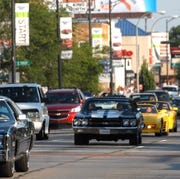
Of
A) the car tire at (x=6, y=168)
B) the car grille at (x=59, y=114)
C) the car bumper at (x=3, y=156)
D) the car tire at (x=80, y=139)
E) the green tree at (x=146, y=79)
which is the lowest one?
the green tree at (x=146, y=79)

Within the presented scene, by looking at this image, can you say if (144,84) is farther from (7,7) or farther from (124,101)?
(124,101)

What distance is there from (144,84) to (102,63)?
39.8 metres

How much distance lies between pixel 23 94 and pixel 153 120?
5.73 m

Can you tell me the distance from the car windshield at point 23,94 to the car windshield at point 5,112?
46.0ft

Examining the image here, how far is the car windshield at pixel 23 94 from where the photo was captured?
32.1 m

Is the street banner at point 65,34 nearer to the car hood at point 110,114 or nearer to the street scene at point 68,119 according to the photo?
the street scene at point 68,119

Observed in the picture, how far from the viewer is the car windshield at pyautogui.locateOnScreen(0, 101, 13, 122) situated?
17.6 meters

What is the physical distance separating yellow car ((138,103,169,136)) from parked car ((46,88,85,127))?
211 inches

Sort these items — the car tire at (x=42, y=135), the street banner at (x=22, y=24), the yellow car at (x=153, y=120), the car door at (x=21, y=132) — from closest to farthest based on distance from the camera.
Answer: the car door at (x=21, y=132), the car tire at (x=42, y=135), the yellow car at (x=153, y=120), the street banner at (x=22, y=24)

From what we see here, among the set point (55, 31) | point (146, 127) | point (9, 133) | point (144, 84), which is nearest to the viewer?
point (9, 133)

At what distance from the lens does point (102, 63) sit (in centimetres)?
7275

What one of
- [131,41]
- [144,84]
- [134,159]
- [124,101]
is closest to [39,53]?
[124,101]

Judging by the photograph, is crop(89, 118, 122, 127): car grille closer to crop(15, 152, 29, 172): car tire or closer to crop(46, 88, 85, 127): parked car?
crop(15, 152, 29, 172): car tire

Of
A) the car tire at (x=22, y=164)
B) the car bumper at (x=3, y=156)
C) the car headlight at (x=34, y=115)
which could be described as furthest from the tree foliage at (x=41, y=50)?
the car bumper at (x=3, y=156)
